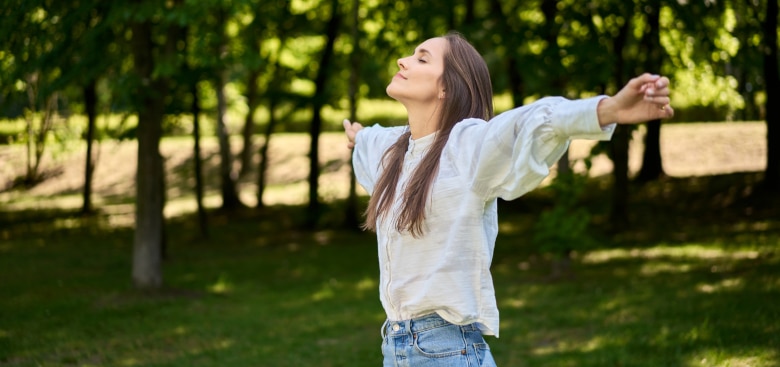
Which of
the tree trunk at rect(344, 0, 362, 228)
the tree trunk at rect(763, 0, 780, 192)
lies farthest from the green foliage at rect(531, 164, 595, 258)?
the tree trunk at rect(763, 0, 780, 192)

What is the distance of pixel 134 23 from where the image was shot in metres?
10.6

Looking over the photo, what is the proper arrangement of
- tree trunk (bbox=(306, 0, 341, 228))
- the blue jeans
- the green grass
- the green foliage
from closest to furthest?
the blue jeans → the green grass → the green foliage → tree trunk (bbox=(306, 0, 341, 228))

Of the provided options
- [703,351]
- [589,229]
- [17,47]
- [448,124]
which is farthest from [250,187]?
[448,124]

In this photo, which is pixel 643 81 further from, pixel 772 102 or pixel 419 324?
pixel 772 102

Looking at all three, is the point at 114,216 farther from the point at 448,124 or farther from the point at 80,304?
the point at 448,124

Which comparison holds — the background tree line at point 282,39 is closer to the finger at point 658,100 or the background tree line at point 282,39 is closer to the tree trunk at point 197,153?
the tree trunk at point 197,153

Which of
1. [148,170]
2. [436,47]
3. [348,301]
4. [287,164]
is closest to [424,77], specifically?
[436,47]

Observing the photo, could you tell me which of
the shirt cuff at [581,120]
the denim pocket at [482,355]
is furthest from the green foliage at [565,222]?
the shirt cuff at [581,120]

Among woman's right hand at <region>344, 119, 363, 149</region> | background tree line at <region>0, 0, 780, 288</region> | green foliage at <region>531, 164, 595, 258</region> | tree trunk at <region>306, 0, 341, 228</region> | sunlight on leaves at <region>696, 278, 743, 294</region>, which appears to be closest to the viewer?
woman's right hand at <region>344, 119, 363, 149</region>

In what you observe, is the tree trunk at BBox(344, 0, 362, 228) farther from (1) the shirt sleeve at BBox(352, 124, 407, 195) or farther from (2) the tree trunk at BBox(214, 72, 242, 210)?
(1) the shirt sleeve at BBox(352, 124, 407, 195)

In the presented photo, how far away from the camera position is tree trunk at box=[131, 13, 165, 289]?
10.8m

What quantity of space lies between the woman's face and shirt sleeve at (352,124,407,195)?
39 cm

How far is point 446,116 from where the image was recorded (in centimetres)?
292

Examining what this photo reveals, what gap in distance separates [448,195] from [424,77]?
43 centimetres
